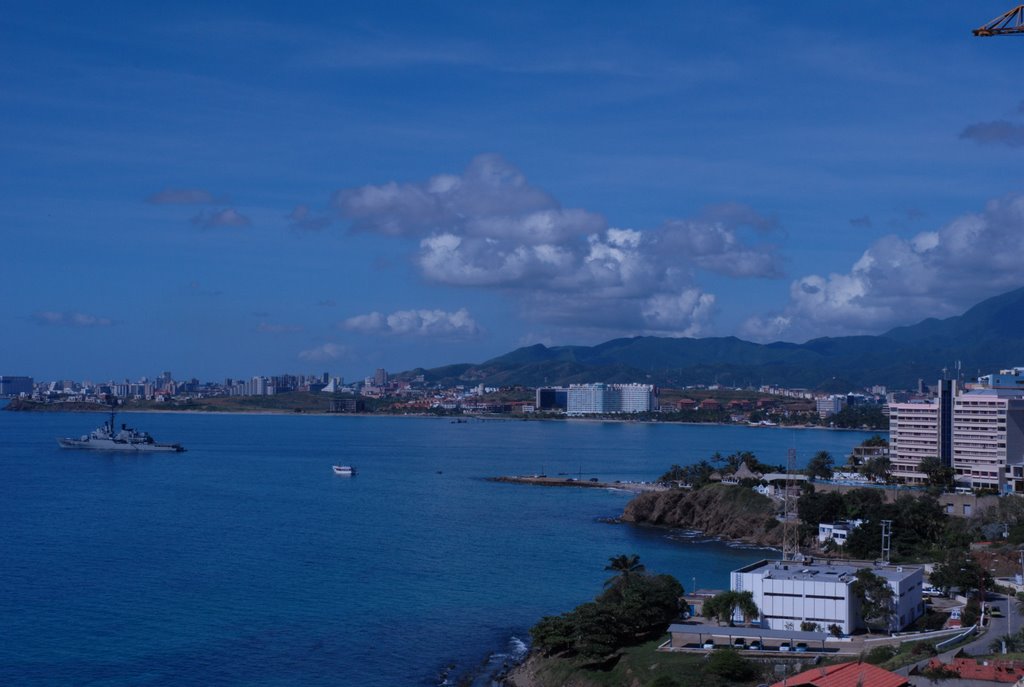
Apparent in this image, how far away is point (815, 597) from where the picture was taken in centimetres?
2120

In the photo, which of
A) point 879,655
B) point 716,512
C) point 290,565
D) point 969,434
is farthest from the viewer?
point 969,434

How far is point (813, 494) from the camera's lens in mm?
36812

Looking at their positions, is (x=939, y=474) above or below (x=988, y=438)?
below

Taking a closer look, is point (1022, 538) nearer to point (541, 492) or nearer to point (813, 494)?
point (813, 494)

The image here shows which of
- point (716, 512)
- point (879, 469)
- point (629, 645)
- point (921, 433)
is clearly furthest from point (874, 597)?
point (921, 433)

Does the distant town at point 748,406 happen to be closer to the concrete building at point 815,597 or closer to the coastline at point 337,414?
the coastline at point 337,414

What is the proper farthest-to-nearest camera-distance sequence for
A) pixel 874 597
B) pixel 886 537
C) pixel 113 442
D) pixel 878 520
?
pixel 113 442 < pixel 878 520 < pixel 886 537 < pixel 874 597

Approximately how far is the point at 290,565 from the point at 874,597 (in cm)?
1512

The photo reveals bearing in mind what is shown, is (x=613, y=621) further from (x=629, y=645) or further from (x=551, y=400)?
(x=551, y=400)

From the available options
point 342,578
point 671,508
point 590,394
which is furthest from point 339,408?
point 342,578

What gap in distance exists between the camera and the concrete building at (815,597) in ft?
69.1

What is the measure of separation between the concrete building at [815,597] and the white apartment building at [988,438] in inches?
836

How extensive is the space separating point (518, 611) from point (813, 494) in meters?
15.5

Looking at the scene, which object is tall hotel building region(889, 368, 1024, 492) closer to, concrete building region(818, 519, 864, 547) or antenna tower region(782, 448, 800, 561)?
antenna tower region(782, 448, 800, 561)
